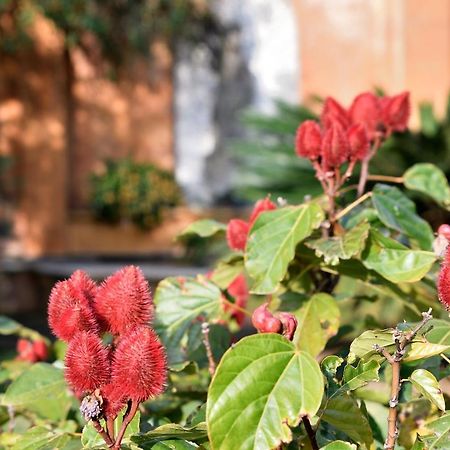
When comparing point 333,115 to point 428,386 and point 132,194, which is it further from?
point 132,194

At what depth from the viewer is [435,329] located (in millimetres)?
802

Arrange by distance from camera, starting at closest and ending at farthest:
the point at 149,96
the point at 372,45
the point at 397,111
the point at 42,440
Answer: the point at 42,440 < the point at 397,111 < the point at 372,45 < the point at 149,96

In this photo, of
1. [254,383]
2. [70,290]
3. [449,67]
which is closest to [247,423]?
[254,383]

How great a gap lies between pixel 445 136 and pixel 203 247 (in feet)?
7.92

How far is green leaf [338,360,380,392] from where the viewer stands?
69 cm

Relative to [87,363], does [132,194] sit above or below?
below

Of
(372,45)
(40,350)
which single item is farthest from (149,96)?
(40,350)

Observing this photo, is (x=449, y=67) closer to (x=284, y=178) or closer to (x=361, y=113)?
(x=284, y=178)

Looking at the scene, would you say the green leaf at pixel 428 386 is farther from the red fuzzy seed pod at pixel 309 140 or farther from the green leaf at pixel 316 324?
the red fuzzy seed pod at pixel 309 140

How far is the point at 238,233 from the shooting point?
1.05 m

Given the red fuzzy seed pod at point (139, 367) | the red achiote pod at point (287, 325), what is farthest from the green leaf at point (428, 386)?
the red fuzzy seed pod at point (139, 367)

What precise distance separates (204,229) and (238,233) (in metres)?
0.13

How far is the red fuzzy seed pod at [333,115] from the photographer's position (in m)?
1.06

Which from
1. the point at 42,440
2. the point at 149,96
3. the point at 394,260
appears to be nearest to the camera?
the point at 42,440
